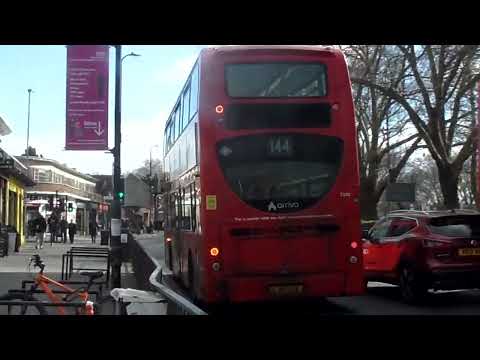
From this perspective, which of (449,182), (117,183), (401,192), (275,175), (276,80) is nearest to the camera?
(275,175)

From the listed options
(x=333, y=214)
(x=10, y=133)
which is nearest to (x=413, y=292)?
(x=333, y=214)

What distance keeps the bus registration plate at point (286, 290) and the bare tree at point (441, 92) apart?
1874cm

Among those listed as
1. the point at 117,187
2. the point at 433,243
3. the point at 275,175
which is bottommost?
the point at 433,243

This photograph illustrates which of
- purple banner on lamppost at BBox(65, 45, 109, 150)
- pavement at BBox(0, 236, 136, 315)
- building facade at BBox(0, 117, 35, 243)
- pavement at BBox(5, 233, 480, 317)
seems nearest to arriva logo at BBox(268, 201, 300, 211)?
pavement at BBox(5, 233, 480, 317)

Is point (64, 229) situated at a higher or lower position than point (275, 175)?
higher

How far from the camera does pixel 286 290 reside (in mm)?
10148

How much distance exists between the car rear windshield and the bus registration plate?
11.1 ft

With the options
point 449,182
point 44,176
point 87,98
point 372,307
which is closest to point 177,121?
point 87,98

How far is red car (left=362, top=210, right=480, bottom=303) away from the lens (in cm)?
1200

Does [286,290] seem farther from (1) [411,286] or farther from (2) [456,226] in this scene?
(2) [456,226]

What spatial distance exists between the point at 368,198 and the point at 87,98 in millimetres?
26712

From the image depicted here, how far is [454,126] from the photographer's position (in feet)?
106
